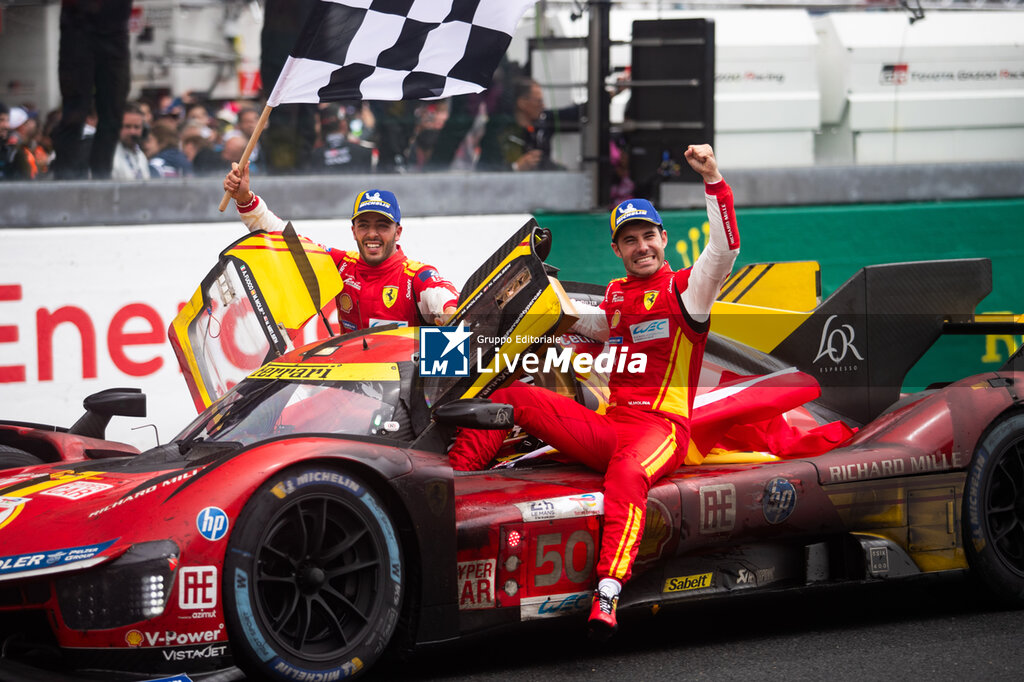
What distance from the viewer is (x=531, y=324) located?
4285mm

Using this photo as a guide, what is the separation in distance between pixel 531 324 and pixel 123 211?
4.51 meters

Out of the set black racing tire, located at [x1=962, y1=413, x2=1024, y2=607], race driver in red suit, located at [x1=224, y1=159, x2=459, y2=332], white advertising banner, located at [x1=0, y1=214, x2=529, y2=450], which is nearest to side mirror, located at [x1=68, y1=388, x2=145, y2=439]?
race driver in red suit, located at [x1=224, y1=159, x2=459, y2=332]

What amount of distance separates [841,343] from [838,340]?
0.02 meters

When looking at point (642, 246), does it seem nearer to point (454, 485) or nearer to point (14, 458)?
point (454, 485)

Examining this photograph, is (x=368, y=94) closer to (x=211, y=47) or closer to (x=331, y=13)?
(x=331, y=13)

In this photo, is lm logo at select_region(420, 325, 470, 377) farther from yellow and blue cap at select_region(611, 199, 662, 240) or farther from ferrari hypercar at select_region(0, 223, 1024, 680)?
yellow and blue cap at select_region(611, 199, 662, 240)

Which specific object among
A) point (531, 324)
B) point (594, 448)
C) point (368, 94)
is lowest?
point (594, 448)

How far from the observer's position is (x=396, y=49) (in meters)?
5.85

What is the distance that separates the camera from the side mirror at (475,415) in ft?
13.0

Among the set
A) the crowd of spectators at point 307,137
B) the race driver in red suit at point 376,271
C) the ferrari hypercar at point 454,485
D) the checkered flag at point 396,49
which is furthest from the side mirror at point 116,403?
the crowd of spectators at point 307,137

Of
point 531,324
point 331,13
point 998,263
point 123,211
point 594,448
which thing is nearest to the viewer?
point 531,324

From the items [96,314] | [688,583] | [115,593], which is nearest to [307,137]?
[96,314]

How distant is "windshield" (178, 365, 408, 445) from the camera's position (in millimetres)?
4102

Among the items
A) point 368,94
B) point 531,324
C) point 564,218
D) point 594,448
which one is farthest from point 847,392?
point 564,218
